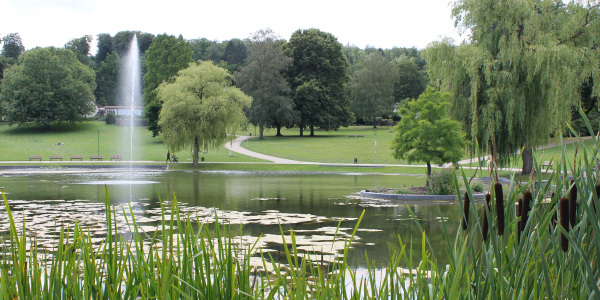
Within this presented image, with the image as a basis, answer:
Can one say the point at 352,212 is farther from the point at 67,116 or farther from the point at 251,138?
the point at 67,116

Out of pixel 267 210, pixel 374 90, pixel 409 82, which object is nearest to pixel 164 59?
pixel 374 90

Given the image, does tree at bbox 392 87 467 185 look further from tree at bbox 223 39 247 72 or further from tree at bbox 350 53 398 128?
tree at bbox 223 39 247 72

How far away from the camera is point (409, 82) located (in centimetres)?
10519

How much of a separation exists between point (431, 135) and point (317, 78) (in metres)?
57.1

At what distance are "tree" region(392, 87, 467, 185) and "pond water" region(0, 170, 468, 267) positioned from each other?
3274 mm

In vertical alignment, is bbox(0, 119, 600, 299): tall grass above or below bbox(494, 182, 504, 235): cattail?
below

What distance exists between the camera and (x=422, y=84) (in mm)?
104562

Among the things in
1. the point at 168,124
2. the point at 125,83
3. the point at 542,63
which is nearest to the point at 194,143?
the point at 168,124

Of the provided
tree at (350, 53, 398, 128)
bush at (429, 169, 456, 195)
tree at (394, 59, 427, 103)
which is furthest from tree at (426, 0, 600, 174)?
tree at (394, 59, 427, 103)

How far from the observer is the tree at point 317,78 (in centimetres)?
7694

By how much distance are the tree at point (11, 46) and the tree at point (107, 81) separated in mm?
→ 20044

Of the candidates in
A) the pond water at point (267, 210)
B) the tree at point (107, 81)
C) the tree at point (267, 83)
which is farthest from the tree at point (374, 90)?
the pond water at point (267, 210)

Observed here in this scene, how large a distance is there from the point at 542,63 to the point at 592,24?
205 inches

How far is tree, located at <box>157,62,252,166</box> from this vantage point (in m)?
42.3
